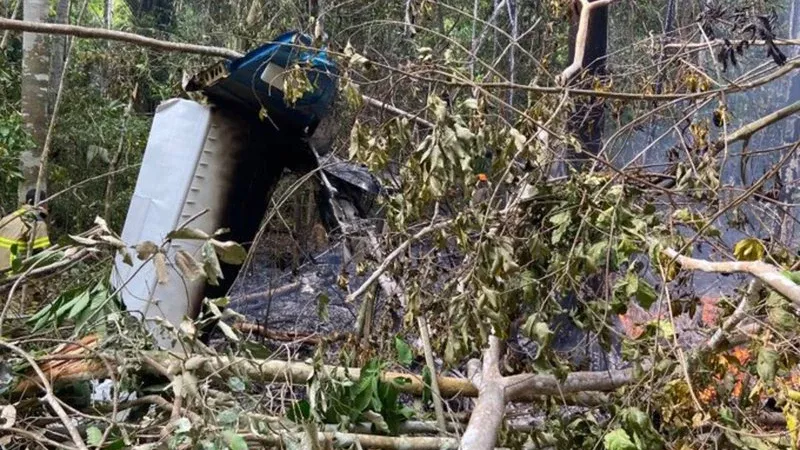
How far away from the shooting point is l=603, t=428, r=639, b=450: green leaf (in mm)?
2021

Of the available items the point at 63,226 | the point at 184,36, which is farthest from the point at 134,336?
the point at 184,36

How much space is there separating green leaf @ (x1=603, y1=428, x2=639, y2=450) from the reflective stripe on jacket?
6.67 feet

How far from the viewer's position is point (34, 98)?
4.86m

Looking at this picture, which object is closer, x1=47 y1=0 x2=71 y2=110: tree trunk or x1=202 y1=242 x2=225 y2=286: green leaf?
x1=202 y1=242 x2=225 y2=286: green leaf

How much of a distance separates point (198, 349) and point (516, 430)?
1.14 metres

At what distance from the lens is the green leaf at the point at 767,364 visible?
1.75 meters

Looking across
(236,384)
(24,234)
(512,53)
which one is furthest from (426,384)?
(512,53)

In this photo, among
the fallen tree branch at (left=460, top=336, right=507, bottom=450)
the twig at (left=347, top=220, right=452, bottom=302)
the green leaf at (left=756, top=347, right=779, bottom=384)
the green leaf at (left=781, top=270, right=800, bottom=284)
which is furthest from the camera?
the twig at (left=347, top=220, right=452, bottom=302)

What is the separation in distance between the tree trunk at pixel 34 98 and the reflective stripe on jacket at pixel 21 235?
110cm

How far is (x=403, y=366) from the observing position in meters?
2.85

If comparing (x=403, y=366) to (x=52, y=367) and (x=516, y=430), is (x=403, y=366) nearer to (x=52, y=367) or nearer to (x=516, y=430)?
(x=516, y=430)

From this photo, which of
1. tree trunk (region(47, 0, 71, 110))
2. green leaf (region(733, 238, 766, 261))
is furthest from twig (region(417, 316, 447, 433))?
tree trunk (region(47, 0, 71, 110))

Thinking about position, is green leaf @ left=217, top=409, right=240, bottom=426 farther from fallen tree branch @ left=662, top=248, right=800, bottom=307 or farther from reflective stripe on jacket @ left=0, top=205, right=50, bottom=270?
fallen tree branch @ left=662, top=248, right=800, bottom=307

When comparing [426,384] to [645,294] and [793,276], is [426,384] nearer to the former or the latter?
[645,294]
